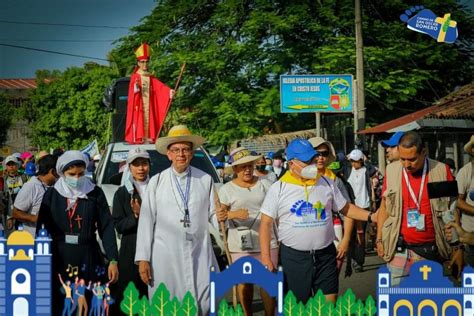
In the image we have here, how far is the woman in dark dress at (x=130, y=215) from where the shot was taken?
7.82 meters

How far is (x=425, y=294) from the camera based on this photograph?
4.75 m

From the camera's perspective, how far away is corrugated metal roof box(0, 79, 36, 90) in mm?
112562

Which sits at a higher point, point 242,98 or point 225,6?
point 225,6

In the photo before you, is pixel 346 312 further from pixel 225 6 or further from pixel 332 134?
pixel 332 134

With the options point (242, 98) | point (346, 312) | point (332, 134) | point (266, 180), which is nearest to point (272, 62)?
point (242, 98)

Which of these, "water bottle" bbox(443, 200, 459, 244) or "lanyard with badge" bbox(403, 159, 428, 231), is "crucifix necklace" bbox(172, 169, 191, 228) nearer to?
"lanyard with badge" bbox(403, 159, 428, 231)

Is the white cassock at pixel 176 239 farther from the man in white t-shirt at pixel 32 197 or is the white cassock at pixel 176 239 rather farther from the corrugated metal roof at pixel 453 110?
the corrugated metal roof at pixel 453 110

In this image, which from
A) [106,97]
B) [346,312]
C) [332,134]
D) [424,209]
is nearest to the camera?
[346,312]

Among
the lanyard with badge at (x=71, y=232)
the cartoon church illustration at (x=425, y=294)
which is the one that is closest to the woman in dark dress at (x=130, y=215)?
the lanyard with badge at (x=71, y=232)

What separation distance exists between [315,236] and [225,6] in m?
28.4

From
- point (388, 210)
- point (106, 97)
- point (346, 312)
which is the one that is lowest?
point (346, 312)

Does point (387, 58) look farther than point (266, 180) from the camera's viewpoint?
Yes

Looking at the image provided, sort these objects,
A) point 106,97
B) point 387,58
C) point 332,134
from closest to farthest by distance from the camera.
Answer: point 106,97, point 387,58, point 332,134

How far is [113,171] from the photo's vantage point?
12188 millimetres
